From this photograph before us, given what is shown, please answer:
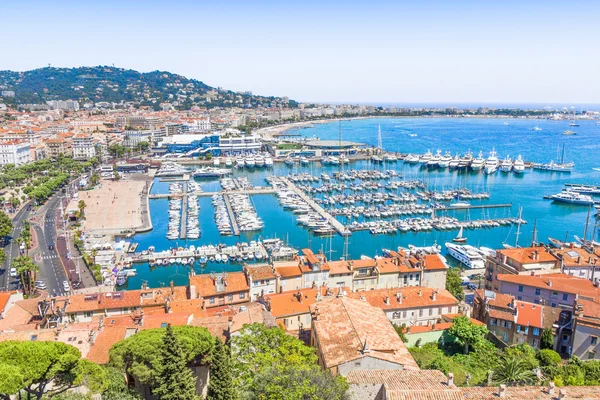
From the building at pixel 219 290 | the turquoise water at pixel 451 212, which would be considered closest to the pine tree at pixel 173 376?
the building at pixel 219 290

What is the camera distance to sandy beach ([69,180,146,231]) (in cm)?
5597

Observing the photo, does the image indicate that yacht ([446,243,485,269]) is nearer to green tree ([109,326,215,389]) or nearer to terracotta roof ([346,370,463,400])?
terracotta roof ([346,370,463,400])

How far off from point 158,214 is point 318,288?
39953mm

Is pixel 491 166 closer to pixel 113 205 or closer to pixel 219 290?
pixel 113 205

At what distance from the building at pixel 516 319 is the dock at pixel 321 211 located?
90.2 feet

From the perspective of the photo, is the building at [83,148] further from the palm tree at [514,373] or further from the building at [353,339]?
the palm tree at [514,373]

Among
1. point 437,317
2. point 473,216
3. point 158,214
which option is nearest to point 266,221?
point 158,214

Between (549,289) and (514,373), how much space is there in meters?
12.4

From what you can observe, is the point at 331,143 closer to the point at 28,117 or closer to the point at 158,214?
the point at 158,214

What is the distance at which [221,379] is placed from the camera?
15891 mm

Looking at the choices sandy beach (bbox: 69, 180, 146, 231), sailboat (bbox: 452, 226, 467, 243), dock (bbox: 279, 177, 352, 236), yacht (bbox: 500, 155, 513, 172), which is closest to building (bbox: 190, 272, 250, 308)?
dock (bbox: 279, 177, 352, 236)

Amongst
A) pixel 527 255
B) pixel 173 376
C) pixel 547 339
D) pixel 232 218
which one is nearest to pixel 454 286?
pixel 527 255

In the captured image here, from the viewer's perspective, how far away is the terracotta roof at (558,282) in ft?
91.6

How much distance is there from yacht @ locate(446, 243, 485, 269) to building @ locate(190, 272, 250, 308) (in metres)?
25.6
